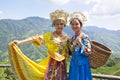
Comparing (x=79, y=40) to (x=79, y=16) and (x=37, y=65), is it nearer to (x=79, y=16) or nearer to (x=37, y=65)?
(x=79, y=16)

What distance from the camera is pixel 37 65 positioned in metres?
5.30

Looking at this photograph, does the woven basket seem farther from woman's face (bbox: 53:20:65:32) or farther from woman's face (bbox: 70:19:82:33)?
woman's face (bbox: 53:20:65:32)

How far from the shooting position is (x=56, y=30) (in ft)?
16.8

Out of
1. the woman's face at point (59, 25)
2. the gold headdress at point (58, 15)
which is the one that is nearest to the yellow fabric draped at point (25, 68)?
the woman's face at point (59, 25)

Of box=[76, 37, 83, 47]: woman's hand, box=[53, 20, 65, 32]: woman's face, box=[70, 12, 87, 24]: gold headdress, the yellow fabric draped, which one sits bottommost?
the yellow fabric draped

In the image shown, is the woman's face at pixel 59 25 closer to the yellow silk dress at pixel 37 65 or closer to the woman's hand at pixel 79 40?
the yellow silk dress at pixel 37 65

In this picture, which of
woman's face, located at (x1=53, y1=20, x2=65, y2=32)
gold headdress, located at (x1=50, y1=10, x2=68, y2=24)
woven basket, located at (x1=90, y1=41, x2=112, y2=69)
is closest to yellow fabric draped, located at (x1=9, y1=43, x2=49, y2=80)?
woman's face, located at (x1=53, y1=20, x2=65, y2=32)

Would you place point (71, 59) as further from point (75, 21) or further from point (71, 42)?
point (75, 21)

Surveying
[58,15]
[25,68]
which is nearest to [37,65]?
[25,68]

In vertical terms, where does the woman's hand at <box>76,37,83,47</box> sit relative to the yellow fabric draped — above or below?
above

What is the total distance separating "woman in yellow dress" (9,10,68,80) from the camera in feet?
16.6

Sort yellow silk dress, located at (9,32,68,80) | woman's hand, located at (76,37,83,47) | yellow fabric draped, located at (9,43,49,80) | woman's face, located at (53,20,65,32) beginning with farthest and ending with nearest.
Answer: yellow fabric draped, located at (9,43,49,80) → yellow silk dress, located at (9,32,68,80) → woman's face, located at (53,20,65,32) → woman's hand, located at (76,37,83,47)

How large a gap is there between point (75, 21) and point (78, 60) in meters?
0.60

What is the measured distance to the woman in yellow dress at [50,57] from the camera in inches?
200
